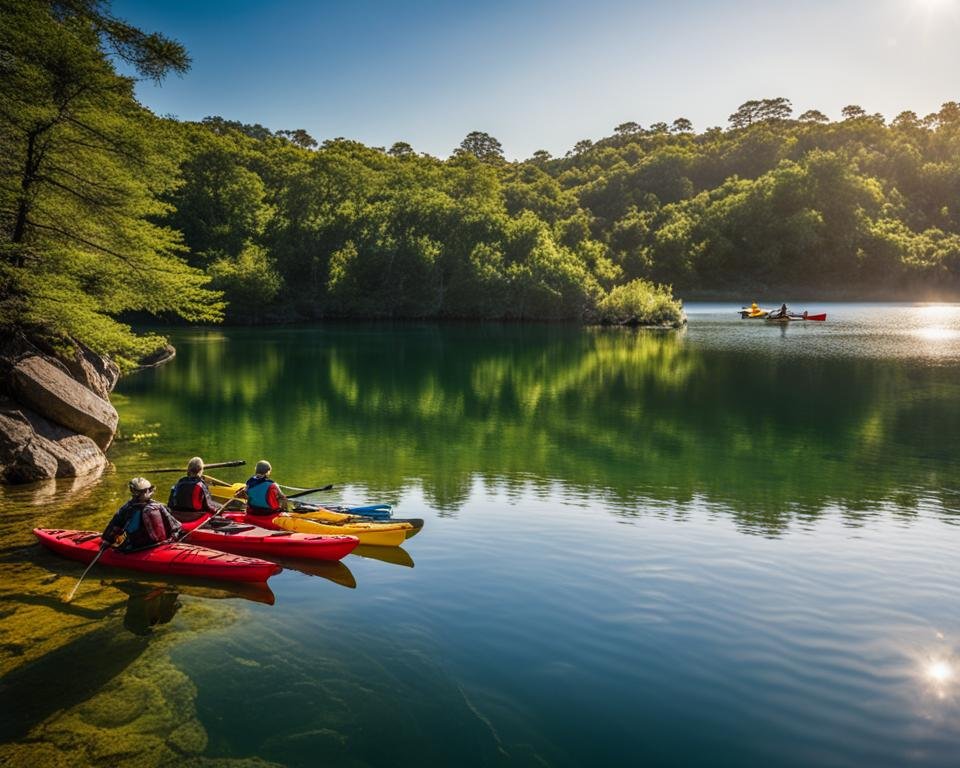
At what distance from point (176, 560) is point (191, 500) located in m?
2.05

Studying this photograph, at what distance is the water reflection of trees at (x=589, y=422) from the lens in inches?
749

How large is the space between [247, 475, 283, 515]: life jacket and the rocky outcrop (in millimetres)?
6996

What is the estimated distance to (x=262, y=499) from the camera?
46.1ft

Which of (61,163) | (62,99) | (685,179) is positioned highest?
(685,179)

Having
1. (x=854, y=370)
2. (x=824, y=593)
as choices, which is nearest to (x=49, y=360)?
(x=824, y=593)

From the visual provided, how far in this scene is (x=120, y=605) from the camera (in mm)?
10938

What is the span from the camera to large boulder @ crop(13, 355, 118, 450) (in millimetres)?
18763

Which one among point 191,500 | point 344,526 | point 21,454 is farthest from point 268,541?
point 21,454

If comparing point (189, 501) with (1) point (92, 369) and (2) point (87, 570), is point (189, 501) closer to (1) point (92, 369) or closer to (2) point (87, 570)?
(2) point (87, 570)

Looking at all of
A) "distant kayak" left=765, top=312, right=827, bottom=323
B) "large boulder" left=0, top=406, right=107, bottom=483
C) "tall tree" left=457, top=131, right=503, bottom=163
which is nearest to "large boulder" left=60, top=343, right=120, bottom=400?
"large boulder" left=0, top=406, right=107, bottom=483

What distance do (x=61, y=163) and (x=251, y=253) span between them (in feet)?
206

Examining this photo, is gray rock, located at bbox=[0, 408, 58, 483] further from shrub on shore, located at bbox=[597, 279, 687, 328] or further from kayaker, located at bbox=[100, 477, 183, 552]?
shrub on shore, located at bbox=[597, 279, 687, 328]

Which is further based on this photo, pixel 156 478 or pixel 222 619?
pixel 156 478

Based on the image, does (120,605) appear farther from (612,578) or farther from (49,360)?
(49,360)
